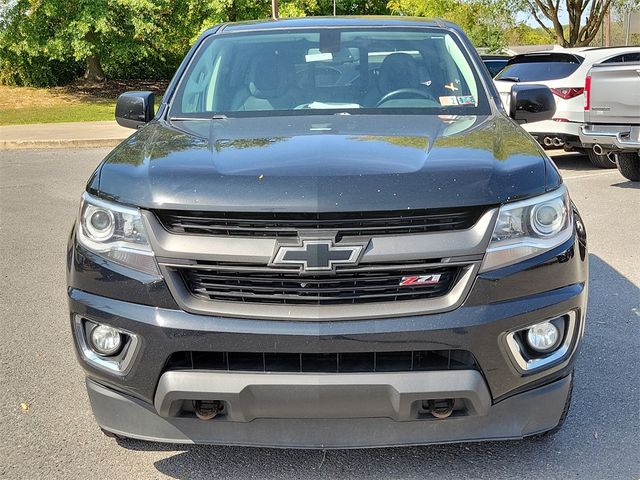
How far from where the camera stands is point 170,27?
27.3 meters

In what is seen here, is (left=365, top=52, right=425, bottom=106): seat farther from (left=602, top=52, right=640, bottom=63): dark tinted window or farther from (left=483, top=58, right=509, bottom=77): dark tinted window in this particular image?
(left=483, top=58, right=509, bottom=77): dark tinted window

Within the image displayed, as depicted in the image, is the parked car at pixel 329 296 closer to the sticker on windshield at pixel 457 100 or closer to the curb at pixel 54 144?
the sticker on windshield at pixel 457 100

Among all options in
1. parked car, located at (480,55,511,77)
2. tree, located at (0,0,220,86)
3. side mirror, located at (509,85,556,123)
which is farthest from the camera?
tree, located at (0,0,220,86)

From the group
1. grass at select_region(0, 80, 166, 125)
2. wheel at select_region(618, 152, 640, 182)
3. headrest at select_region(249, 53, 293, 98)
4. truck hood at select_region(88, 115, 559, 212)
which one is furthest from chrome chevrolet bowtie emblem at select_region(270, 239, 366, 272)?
grass at select_region(0, 80, 166, 125)

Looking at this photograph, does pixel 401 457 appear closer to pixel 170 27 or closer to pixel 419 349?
pixel 419 349

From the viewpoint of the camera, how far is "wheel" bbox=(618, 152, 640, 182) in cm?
966

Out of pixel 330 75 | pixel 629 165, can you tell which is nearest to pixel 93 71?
pixel 629 165

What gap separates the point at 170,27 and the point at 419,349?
87.0ft

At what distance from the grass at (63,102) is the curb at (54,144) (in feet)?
17.1

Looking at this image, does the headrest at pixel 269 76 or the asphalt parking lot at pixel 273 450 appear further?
the headrest at pixel 269 76

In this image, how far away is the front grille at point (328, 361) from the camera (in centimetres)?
259

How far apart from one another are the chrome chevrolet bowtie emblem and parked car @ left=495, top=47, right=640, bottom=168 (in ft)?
27.1

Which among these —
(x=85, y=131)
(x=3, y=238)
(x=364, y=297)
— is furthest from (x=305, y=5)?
(x=364, y=297)

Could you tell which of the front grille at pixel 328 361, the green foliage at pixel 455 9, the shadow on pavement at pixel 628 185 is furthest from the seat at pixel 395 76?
the green foliage at pixel 455 9
